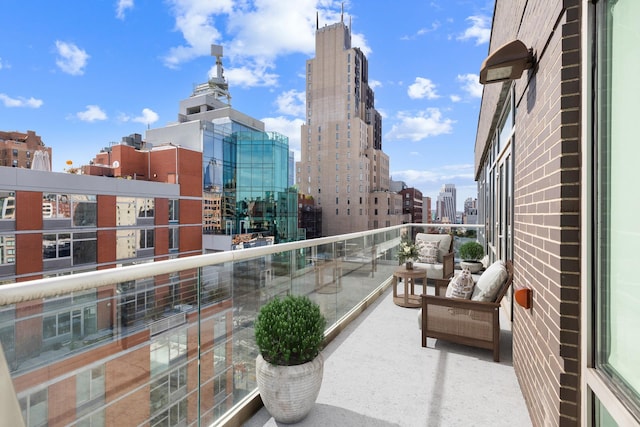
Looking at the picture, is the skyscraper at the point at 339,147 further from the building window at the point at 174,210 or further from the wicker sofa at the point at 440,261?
the wicker sofa at the point at 440,261

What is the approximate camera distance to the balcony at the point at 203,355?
1213 mm

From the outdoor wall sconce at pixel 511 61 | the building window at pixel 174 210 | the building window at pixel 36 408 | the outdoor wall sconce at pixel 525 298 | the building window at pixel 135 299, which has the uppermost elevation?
the outdoor wall sconce at pixel 511 61

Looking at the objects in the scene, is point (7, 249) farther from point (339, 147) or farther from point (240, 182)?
point (339, 147)

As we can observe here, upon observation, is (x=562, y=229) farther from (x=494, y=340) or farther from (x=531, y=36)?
(x=494, y=340)

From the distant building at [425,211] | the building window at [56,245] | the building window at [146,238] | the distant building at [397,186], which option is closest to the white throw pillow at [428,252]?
the building window at [56,245]

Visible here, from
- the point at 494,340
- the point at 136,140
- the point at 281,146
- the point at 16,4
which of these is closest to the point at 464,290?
the point at 494,340

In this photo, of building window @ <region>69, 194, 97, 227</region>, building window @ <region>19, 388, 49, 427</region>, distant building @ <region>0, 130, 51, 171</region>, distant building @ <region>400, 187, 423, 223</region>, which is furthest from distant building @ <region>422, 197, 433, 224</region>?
building window @ <region>19, 388, 49, 427</region>

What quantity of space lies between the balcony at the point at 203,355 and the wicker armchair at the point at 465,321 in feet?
0.57

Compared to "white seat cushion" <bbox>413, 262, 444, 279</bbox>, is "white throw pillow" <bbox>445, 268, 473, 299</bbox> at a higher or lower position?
higher

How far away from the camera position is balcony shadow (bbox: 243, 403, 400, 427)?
2.19 metres

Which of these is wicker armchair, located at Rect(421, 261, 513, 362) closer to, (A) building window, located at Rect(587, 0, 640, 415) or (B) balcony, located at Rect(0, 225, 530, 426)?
(B) balcony, located at Rect(0, 225, 530, 426)

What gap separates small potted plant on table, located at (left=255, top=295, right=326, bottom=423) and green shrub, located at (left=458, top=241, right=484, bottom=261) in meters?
6.21

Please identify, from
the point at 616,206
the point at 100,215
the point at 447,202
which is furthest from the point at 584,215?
the point at 447,202

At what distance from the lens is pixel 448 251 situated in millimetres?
7152
